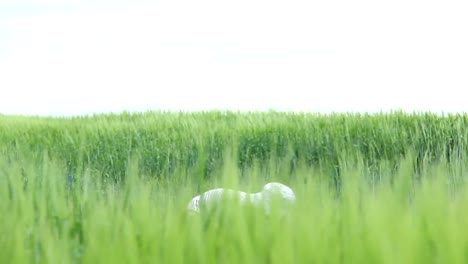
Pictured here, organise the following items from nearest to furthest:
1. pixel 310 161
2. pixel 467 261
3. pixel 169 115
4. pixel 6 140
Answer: pixel 467 261
pixel 310 161
pixel 6 140
pixel 169 115

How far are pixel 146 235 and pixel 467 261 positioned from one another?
0.78m

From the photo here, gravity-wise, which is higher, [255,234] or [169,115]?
[169,115]

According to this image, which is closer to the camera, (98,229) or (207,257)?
(207,257)

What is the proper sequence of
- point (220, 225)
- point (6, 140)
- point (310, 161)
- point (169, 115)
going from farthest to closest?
point (169, 115) → point (6, 140) → point (310, 161) → point (220, 225)

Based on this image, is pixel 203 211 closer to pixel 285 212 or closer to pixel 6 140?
pixel 285 212

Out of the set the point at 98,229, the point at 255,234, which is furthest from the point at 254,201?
the point at 98,229

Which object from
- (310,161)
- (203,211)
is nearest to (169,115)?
(310,161)

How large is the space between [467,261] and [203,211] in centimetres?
84

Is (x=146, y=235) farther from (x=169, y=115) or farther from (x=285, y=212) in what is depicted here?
(x=169, y=115)

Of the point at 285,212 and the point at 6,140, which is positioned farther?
the point at 6,140

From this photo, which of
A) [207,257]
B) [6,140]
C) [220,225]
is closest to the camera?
[207,257]

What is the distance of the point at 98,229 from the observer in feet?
5.87

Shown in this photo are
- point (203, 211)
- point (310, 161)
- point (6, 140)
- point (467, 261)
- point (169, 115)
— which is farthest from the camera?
point (169, 115)

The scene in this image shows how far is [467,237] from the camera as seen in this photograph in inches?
55.8
